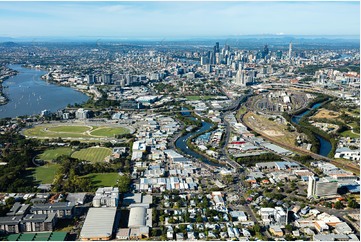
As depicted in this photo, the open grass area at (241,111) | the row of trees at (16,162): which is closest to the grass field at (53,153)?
the row of trees at (16,162)

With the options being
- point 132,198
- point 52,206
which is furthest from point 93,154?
point 52,206

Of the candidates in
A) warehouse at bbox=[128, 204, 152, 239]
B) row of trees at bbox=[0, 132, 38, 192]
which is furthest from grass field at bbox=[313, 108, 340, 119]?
row of trees at bbox=[0, 132, 38, 192]

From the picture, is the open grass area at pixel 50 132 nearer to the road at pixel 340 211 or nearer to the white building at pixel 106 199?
the white building at pixel 106 199

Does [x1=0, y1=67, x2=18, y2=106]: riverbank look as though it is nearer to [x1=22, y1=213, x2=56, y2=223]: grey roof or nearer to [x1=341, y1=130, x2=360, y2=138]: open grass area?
[x1=22, y1=213, x2=56, y2=223]: grey roof

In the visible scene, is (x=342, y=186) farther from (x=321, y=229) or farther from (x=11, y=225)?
(x=11, y=225)

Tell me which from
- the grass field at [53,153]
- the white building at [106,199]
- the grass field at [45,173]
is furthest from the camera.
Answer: the grass field at [53,153]

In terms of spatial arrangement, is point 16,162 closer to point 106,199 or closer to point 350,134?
point 106,199
